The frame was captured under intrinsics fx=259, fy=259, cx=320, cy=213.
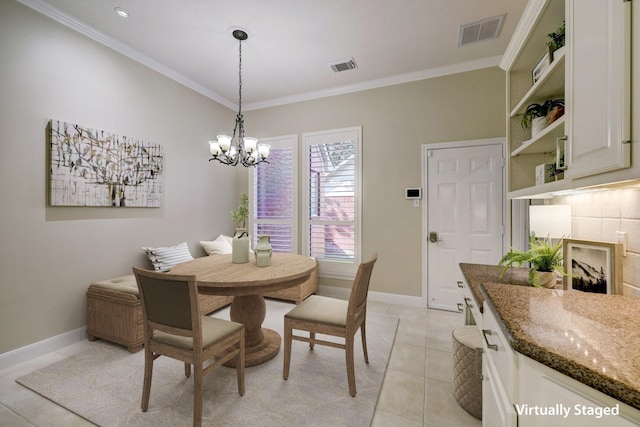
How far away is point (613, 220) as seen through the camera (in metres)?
1.39

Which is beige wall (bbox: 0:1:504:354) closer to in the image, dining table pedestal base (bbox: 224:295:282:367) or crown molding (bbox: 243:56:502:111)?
crown molding (bbox: 243:56:502:111)

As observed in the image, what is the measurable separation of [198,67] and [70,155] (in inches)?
68.5

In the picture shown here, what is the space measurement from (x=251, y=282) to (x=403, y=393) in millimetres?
1324

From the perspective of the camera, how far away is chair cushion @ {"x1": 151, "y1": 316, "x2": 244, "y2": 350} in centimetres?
156

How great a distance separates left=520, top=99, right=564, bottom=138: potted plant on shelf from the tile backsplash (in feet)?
1.68

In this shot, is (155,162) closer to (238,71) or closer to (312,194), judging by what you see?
(238,71)

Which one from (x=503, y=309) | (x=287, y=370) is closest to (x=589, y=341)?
(x=503, y=309)

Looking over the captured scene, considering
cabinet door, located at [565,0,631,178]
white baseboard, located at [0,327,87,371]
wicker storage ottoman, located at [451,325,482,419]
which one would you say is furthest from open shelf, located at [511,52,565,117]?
white baseboard, located at [0,327,87,371]

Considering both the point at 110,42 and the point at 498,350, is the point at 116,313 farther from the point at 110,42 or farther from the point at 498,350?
the point at 498,350

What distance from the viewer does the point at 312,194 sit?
394 cm

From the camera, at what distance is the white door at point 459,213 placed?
3.06 meters

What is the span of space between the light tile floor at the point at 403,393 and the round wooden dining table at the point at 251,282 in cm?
100

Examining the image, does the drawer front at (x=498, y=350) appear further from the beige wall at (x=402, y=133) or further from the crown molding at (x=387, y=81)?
the crown molding at (x=387, y=81)

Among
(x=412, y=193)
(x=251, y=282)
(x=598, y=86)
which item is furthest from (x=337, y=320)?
(x=412, y=193)
